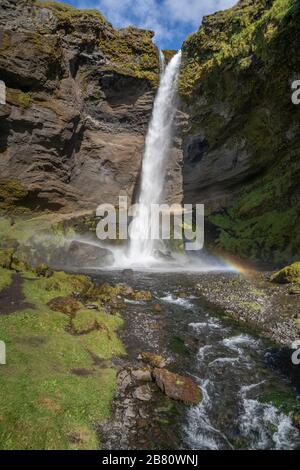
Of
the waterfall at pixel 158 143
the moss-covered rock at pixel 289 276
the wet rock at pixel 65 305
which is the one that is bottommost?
the wet rock at pixel 65 305

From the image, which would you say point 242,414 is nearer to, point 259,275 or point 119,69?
point 259,275

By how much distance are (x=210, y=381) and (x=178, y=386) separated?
5.80ft

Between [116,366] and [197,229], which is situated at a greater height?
[197,229]

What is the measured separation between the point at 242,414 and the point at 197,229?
36930 mm

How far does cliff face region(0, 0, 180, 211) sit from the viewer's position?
47.2 m

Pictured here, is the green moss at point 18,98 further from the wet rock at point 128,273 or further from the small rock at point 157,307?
the small rock at point 157,307

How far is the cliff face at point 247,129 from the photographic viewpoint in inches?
1547

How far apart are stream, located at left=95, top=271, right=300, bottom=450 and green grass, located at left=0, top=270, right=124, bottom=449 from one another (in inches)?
34.3

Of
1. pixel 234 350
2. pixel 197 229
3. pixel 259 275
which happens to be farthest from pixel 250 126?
pixel 234 350

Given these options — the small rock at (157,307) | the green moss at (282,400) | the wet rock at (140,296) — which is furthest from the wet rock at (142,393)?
the wet rock at (140,296)

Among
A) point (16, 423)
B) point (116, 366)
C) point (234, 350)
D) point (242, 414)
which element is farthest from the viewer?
point (234, 350)

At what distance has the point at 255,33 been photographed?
143 ft

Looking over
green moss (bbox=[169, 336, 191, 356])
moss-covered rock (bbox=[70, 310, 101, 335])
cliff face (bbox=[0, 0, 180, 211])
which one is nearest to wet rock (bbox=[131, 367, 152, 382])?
green moss (bbox=[169, 336, 191, 356])

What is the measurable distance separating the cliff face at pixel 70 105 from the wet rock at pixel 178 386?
38.7 metres
